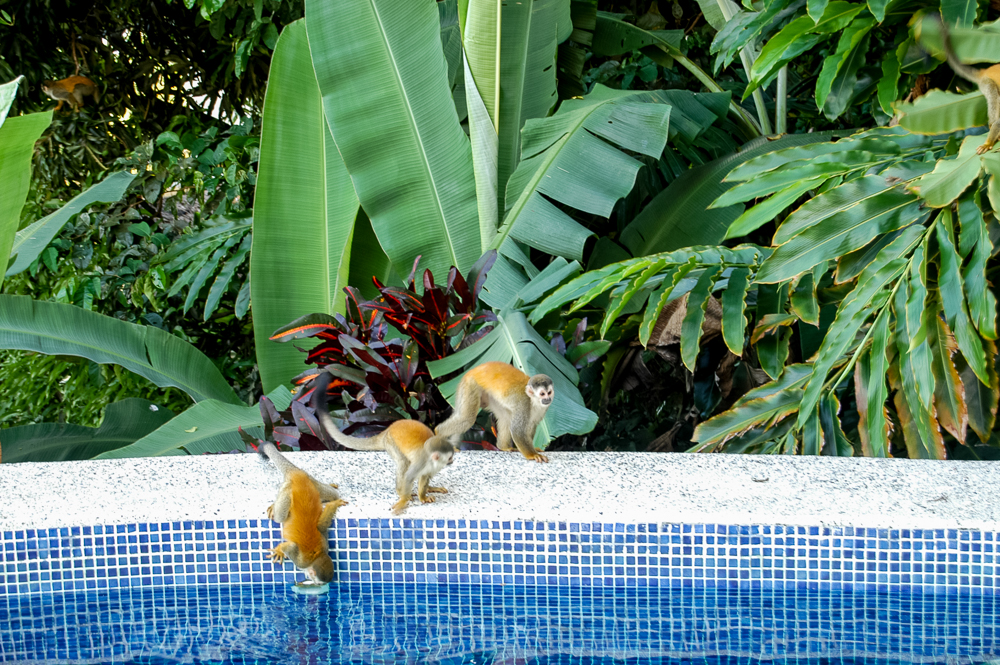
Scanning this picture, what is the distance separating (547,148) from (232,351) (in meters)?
3.14

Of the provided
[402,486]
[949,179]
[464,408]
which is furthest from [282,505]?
[949,179]

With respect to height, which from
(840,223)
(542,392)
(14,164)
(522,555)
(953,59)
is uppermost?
(14,164)

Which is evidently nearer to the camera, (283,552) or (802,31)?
(283,552)

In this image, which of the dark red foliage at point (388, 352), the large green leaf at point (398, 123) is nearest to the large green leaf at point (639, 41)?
the large green leaf at point (398, 123)

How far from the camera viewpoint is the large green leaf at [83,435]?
3.52 meters

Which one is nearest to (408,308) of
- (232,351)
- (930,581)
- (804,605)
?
(804,605)

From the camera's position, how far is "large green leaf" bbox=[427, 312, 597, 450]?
2531 millimetres

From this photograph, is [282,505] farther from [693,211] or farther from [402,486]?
[693,211]

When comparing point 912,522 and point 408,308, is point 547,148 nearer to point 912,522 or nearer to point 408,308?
point 408,308

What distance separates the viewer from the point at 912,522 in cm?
220

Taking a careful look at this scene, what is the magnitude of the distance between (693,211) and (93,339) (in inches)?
98.1

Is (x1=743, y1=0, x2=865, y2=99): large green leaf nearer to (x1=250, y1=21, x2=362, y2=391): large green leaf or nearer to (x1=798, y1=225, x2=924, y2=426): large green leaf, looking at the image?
(x1=798, y1=225, x2=924, y2=426): large green leaf

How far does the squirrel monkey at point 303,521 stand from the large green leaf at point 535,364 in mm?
631

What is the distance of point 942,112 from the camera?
2227 millimetres
